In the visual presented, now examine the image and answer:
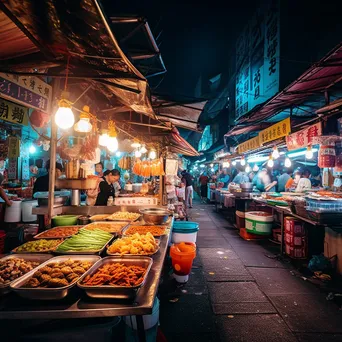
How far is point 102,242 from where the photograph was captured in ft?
11.4

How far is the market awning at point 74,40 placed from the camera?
2324mm

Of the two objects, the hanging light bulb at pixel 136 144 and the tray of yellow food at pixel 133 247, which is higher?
the hanging light bulb at pixel 136 144

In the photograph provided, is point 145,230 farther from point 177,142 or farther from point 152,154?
point 177,142

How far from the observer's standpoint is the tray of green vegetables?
308cm

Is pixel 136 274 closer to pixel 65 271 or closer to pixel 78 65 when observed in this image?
pixel 65 271

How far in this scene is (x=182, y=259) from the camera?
202 inches

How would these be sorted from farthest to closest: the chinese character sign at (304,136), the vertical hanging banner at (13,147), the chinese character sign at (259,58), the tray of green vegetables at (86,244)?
1. the chinese character sign at (259,58)
2. the vertical hanging banner at (13,147)
3. the chinese character sign at (304,136)
4. the tray of green vegetables at (86,244)

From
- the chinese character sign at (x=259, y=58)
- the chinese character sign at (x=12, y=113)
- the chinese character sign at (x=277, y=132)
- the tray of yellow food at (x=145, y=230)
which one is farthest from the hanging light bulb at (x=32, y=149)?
the chinese character sign at (x=259, y=58)

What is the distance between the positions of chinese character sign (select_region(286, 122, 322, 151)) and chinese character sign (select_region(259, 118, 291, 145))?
0.28 meters

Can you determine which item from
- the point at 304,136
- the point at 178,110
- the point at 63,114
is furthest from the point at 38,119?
the point at 304,136

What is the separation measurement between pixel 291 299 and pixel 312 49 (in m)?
13.5

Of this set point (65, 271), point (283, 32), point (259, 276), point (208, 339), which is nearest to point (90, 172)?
point (65, 271)

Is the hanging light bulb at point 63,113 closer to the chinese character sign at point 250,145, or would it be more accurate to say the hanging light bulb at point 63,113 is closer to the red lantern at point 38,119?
the red lantern at point 38,119

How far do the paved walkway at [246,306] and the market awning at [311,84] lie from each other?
16.7ft
